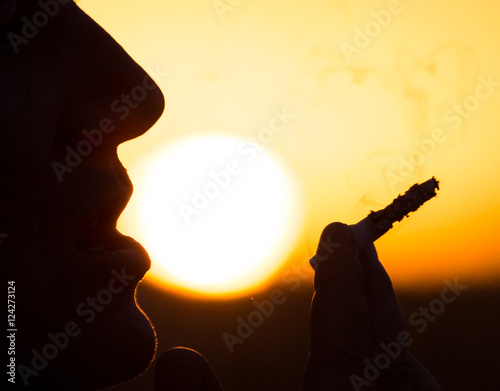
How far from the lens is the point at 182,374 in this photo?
54.9 inches

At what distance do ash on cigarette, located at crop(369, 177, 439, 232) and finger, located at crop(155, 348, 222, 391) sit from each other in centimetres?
118

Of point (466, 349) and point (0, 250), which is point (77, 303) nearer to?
point (0, 250)

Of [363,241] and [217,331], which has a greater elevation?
[363,241]

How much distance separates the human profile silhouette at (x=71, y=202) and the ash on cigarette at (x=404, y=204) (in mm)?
1194

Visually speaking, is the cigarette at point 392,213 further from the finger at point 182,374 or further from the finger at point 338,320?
the finger at point 182,374

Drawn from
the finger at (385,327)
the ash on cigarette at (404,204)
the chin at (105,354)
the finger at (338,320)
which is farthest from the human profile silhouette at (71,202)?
the ash on cigarette at (404,204)

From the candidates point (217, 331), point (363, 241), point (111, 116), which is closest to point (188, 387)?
point (111, 116)

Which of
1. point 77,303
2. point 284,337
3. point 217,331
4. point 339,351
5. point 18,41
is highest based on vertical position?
point 18,41

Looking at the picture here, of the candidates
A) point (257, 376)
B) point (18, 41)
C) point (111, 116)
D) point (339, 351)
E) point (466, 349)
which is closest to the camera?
point (18, 41)

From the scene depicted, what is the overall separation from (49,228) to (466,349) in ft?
59.0

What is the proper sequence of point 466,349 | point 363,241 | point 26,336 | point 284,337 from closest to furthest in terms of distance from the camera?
1. point 26,336
2. point 363,241
3. point 466,349
4. point 284,337

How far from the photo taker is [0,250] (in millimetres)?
997

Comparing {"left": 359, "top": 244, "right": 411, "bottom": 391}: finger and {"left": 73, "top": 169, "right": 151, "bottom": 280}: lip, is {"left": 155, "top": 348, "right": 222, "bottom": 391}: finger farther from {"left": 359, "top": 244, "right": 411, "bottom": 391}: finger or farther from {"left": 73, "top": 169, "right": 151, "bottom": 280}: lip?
{"left": 359, "top": 244, "right": 411, "bottom": 391}: finger

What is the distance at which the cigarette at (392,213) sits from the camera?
2.27m
